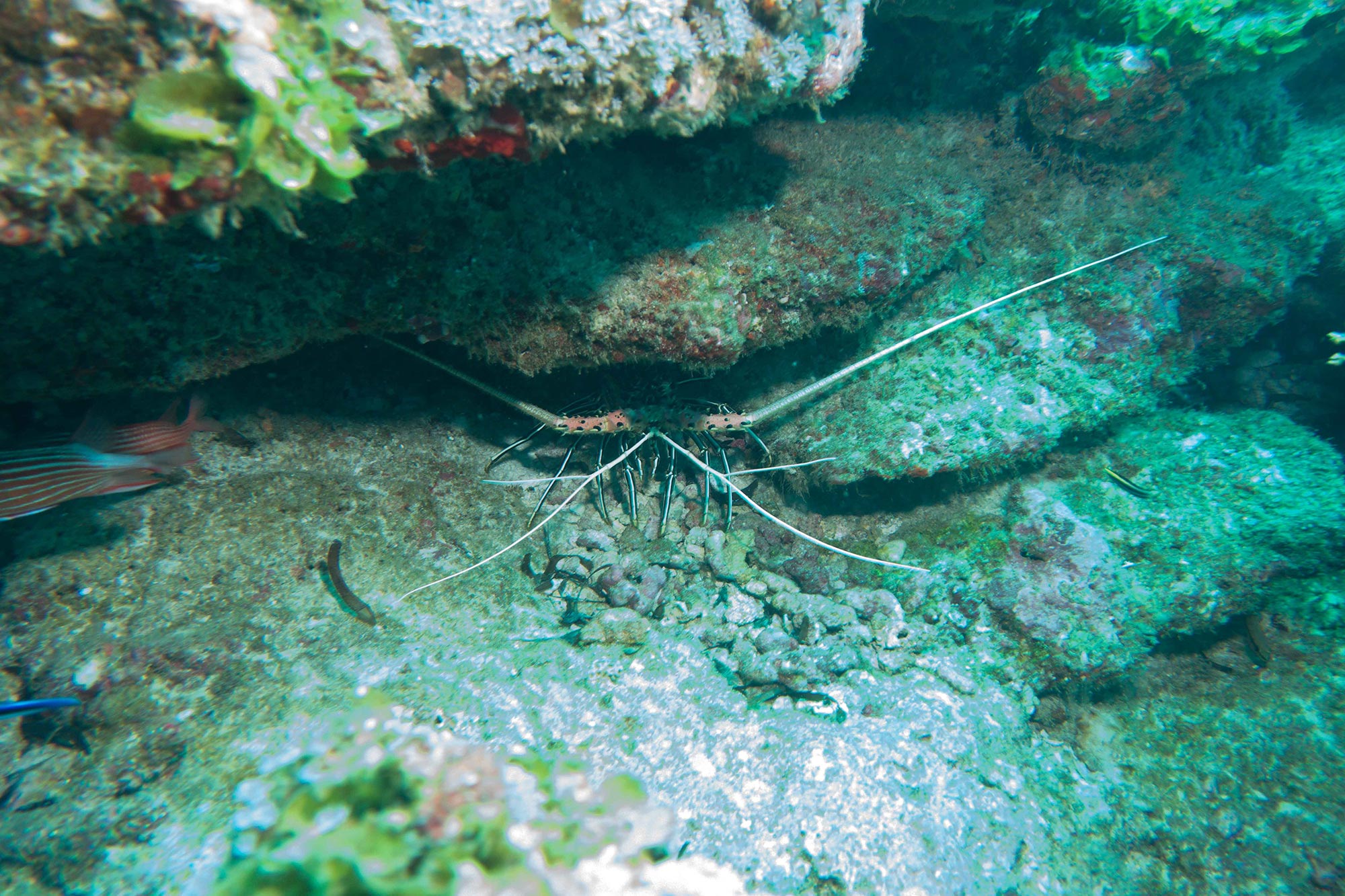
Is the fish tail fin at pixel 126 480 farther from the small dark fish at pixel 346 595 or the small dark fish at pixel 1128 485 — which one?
the small dark fish at pixel 1128 485

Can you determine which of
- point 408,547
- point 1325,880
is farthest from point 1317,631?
point 408,547

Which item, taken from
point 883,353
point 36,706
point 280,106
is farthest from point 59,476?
point 883,353

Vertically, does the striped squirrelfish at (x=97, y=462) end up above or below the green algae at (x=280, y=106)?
below

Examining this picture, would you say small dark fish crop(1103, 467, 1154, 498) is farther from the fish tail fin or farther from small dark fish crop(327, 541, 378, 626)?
the fish tail fin

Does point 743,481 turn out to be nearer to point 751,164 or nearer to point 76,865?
point 751,164

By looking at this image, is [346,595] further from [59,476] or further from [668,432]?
[668,432]

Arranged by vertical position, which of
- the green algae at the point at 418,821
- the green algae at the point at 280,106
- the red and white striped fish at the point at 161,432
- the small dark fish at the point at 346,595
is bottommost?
the green algae at the point at 418,821

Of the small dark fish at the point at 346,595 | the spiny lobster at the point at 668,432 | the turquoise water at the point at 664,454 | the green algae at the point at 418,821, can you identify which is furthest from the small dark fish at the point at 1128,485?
the small dark fish at the point at 346,595
